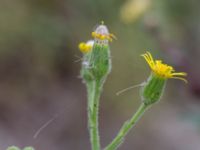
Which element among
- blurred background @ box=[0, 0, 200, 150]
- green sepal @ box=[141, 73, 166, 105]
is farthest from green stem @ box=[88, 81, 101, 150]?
blurred background @ box=[0, 0, 200, 150]

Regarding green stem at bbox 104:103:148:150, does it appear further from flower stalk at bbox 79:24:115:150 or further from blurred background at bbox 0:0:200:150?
blurred background at bbox 0:0:200:150

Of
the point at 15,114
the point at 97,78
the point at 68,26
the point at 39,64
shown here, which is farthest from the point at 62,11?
the point at 97,78

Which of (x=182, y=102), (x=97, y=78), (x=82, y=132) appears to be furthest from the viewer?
(x=82, y=132)

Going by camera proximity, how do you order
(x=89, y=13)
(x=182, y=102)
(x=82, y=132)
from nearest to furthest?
(x=182, y=102), (x=82, y=132), (x=89, y=13)

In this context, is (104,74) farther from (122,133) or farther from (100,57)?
(122,133)

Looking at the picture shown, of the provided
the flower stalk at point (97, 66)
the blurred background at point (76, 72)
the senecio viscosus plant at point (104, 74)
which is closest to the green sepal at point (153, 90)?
the senecio viscosus plant at point (104, 74)

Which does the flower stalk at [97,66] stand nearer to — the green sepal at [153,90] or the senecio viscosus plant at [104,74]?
the senecio viscosus plant at [104,74]

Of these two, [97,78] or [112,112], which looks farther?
[112,112]

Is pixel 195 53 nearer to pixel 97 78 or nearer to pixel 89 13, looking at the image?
pixel 89 13

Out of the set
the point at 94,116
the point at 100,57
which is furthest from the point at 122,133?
the point at 100,57
